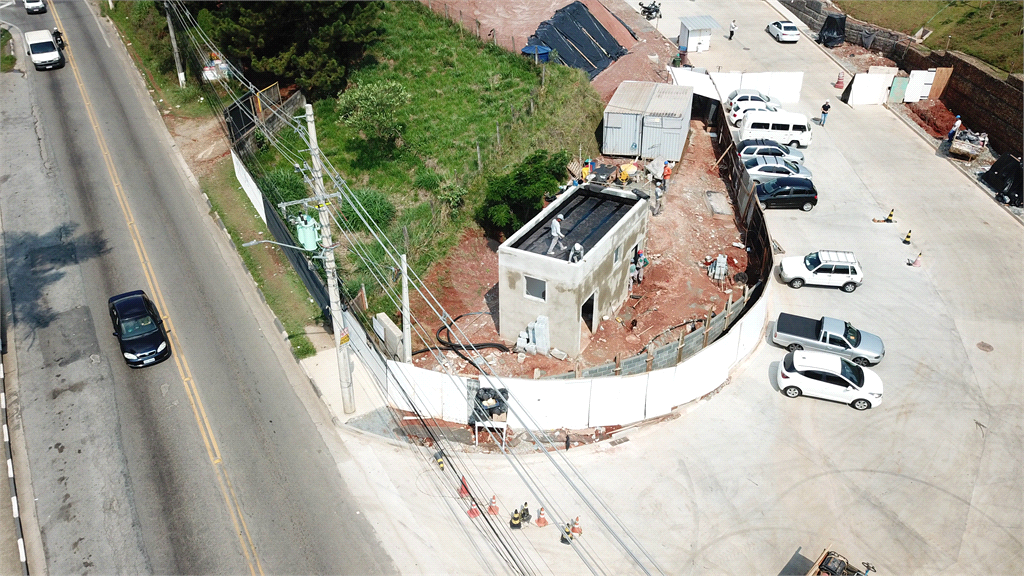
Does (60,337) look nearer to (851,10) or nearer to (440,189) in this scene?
(440,189)

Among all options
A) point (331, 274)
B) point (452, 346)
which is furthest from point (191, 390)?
point (452, 346)

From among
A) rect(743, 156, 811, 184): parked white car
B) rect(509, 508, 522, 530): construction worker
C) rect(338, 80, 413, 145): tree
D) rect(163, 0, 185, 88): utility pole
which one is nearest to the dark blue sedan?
rect(509, 508, 522, 530): construction worker

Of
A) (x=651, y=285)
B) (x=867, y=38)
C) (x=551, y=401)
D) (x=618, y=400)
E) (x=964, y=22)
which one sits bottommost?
(x=651, y=285)

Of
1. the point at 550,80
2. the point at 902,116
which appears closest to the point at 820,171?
the point at 902,116

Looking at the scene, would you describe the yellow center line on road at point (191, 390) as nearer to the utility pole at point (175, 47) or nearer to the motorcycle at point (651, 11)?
the utility pole at point (175, 47)

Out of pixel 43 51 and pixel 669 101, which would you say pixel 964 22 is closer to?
pixel 669 101

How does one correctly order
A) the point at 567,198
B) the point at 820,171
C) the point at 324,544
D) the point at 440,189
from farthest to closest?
the point at 820,171 < the point at 440,189 < the point at 567,198 < the point at 324,544

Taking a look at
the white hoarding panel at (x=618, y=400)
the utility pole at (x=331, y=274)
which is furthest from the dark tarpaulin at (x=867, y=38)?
the utility pole at (x=331, y=274)
